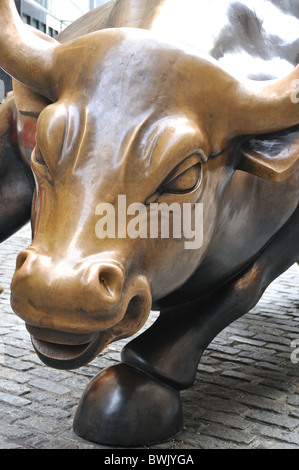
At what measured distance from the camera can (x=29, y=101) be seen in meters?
2.73

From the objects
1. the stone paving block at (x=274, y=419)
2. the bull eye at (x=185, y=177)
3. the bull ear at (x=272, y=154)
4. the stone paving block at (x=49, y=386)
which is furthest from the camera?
the stone paving block at (x=49, y=386)

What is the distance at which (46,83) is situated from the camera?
102 inches

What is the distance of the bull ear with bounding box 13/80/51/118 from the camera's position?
2.72 meters

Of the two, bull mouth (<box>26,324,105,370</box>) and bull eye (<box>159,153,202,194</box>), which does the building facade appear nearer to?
bull eye (<box>159,153,202,194</box>)

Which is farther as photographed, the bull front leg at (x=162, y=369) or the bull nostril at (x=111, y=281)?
the bull front leg at (x=162, y=369)

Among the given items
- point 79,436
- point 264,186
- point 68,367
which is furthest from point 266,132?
point 79,436

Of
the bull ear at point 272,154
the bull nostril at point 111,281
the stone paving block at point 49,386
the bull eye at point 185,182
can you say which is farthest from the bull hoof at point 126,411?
the bull ear at point 272,154

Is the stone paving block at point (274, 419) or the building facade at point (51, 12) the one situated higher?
the stone paving block at point (274, 419)

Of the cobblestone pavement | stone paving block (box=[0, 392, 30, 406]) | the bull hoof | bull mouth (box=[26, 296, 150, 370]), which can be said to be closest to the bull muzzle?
bull mouth (box=[26, 296, 150, 370])

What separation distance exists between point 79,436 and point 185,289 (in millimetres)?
787

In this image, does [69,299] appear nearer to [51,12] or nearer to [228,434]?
[228,434]

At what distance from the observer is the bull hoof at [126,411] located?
2.68m

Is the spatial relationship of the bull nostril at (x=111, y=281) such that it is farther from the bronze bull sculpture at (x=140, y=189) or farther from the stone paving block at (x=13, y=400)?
the stone paving block at (x=13, y=400)

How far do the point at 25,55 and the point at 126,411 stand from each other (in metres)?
1.48
